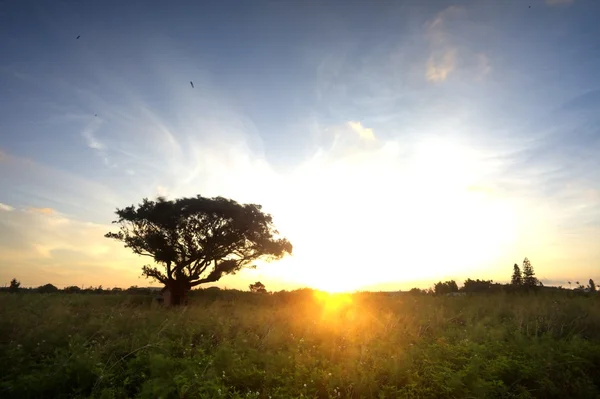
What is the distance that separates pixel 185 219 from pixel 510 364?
25426 mm

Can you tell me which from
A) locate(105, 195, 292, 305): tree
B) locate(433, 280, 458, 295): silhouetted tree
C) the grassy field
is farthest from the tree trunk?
locate(433, 280, 458, 295): silhouetted tree

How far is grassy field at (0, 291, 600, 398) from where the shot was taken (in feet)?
21.0

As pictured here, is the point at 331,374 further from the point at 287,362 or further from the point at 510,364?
the point at 510,364

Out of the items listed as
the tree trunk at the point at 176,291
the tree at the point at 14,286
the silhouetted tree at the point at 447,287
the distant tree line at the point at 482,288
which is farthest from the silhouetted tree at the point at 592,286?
the tree at the point at 14,286

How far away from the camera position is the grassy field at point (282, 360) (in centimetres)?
641

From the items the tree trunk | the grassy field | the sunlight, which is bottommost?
the grassy field

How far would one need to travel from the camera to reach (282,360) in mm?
7617

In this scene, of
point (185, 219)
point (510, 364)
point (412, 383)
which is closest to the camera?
Answer: point (412, 383)

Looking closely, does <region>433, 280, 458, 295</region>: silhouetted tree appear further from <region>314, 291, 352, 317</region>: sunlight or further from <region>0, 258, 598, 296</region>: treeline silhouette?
<region>314, 291, 352, 317</region>: sunlight

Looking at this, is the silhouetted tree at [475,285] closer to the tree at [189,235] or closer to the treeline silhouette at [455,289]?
the treeline silhouette at [455,289]

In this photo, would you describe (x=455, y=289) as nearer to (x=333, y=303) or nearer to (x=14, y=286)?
(x=333, y=303)

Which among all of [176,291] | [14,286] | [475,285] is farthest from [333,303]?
[14,286]

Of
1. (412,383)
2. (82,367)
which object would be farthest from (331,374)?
(82,367)

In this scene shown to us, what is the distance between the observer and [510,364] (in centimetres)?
749
